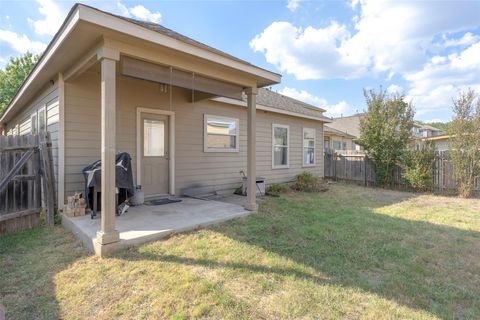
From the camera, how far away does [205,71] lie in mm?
4387

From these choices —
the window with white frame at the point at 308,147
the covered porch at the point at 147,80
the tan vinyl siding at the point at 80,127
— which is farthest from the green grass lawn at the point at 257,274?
the window with white frame at the point at 308,147

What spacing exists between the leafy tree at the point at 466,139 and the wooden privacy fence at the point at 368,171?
→ 0.34 m

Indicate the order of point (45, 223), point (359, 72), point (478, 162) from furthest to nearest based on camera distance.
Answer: point (359, 72)
point (478, 162)
point (45, 223)

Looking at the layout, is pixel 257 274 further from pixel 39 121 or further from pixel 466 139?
pixel 466 139

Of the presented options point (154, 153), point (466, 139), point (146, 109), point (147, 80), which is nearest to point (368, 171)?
point (466, 139)

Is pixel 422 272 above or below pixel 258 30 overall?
below

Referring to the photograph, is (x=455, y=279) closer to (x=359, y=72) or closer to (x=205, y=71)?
(x=205, y=71)

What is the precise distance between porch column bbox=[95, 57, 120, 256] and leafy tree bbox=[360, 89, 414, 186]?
31.6 ft

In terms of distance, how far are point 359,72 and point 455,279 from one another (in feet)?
63.3

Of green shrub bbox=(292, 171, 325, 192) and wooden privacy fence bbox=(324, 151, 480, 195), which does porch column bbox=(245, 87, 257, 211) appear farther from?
wooden privacy fence bbox=(324, 151, 480, 195)

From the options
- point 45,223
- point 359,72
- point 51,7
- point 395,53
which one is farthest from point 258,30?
point 359,72

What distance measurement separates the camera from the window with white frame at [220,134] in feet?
23.4

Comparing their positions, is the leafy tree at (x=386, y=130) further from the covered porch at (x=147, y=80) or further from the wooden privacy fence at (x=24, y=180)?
the wooden privacy fence at (x=24, y=180)

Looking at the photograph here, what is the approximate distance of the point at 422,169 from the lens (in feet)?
29.3
